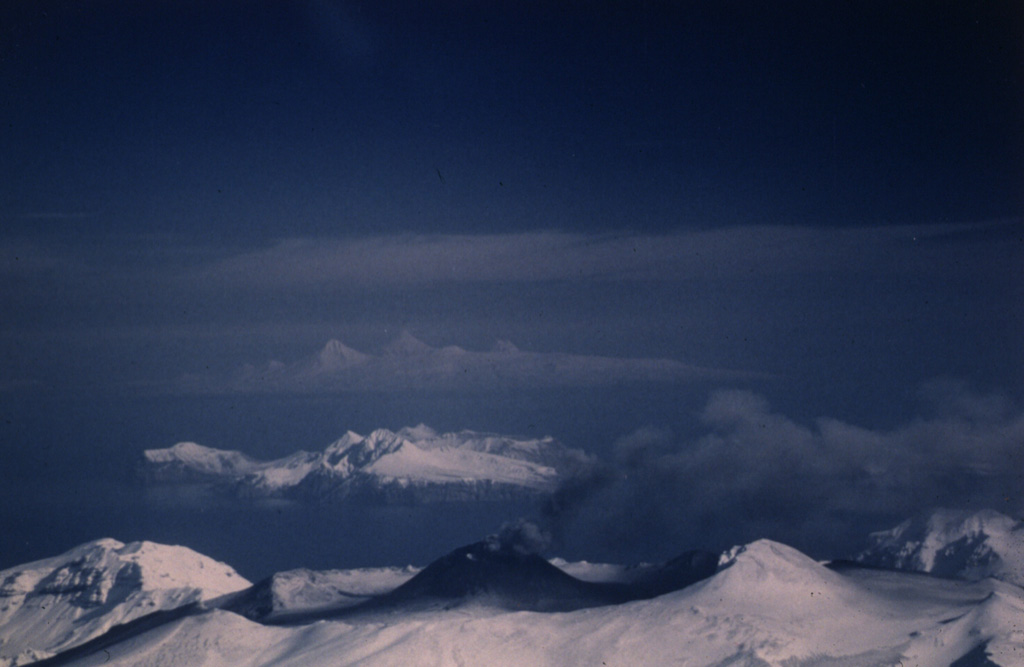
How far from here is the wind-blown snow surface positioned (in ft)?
120

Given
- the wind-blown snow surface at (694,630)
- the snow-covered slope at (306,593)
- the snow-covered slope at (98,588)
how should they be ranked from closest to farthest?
1. the wind-blown snow surface at (694,630)
2. the snow-covered slope at (306,593)
3. the snow-covered slope at (98,588)

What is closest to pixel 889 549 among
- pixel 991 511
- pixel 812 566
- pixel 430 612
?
pixel 991 511

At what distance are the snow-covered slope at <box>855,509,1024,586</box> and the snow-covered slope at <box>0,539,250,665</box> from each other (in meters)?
45.3

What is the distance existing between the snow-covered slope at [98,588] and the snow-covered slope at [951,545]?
45340 mm

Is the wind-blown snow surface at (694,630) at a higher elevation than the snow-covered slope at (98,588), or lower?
lower

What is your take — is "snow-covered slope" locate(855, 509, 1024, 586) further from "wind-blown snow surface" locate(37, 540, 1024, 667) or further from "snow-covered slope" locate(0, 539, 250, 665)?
"snow-covered slope" locate(0, 539, 250, 665)

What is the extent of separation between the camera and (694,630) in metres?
40.0

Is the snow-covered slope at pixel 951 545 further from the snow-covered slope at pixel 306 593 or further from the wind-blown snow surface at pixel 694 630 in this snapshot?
the snow-covered slope at pixel 306 593

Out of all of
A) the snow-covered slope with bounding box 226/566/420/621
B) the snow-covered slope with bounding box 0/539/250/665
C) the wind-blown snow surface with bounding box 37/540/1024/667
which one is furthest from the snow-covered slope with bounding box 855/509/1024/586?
the snow-covered slope with bounding box 0/539/250/665

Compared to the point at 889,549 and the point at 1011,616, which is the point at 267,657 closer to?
the point at 1011,616

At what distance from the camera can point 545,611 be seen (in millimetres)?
46469

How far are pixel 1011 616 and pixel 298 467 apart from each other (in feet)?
278

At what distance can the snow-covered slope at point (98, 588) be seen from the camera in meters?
59.5

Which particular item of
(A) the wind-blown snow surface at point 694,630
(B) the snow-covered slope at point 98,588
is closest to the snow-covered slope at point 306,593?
(A) the wind-blown snow surface at point 694,630
